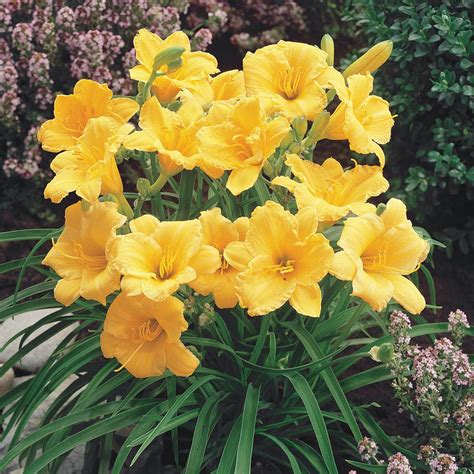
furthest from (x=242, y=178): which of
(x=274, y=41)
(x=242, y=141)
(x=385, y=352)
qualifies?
(x=274, y=41)

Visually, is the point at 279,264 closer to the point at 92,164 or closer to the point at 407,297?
the point at 407,297

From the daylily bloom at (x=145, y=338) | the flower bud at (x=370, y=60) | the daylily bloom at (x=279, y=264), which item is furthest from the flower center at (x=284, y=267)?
the flower bud at (x=370, y=60)

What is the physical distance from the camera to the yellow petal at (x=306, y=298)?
5.57 feet

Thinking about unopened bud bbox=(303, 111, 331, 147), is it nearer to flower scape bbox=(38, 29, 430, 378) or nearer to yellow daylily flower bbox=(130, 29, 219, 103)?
flower scape bbox=(38, 29, 430, 378)

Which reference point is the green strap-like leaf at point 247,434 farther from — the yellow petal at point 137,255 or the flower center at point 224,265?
the yellow petal at point 137,255

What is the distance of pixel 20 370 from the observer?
3270 mm

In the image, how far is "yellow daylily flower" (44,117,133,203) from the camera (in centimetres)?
182

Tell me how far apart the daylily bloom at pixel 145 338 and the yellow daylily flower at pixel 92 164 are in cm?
28

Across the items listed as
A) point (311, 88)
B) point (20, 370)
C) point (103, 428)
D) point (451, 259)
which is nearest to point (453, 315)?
point (311, 88)

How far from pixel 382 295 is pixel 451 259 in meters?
1.81

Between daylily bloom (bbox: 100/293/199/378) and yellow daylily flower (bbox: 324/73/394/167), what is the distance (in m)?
0.58

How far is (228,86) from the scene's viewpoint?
216cm

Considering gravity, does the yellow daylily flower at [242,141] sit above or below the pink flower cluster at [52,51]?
above

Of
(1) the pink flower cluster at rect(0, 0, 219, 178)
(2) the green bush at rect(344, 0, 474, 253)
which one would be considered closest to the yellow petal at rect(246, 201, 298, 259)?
(2) the green bush at rect(344, 0, 474, 253)
